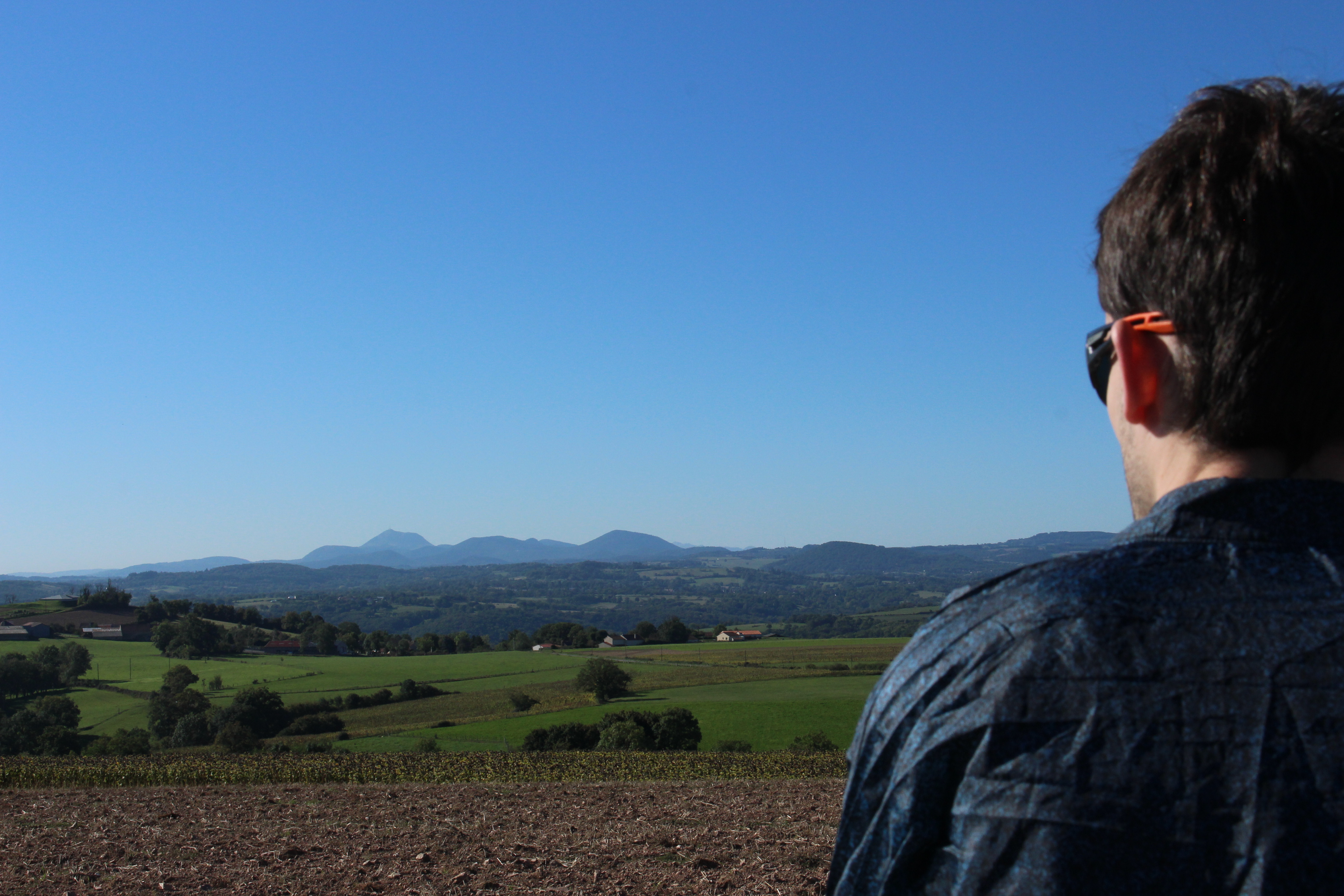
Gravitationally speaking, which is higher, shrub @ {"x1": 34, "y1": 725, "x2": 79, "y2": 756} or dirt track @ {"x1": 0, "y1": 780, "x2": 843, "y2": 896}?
dirt track @ {"x1": 0, "y1": 780, "x2": 843, "y2": 896}

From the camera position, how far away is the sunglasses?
53.3 inches

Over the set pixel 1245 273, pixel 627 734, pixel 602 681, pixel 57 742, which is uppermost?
pixel 1245 273

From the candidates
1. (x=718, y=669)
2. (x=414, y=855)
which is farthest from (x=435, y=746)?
(x=718, y=669)

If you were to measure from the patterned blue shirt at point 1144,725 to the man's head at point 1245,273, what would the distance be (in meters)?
0.20

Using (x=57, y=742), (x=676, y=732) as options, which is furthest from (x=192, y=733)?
(x=676, y=732)

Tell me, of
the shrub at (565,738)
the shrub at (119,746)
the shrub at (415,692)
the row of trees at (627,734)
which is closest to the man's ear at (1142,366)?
the row of trees at (627,734)

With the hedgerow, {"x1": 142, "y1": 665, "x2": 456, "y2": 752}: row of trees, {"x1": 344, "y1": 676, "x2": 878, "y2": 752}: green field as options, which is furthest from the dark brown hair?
{"x1": 142, "y1": 665, "x2": 456, "y2": 752}: row of trees

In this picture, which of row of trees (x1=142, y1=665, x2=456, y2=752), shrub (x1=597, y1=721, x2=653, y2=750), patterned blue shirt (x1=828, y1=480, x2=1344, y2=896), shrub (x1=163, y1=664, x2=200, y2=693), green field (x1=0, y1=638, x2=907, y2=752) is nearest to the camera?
patterned blue shirt (x1=828, y1=480, x2=1344, y2=896)

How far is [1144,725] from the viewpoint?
105 cm

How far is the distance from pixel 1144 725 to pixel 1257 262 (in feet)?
2.22

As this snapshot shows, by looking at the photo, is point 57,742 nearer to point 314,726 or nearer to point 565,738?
point 314,726

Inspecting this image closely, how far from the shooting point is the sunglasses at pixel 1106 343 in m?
1.35

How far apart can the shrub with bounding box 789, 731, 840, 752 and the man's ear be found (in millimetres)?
33117

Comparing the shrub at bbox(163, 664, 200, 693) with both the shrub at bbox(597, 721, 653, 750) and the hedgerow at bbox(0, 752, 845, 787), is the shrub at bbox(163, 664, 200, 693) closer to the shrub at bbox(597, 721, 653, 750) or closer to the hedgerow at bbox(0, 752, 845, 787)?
the hedgerow at bbox(0, 752, 845, 787)
